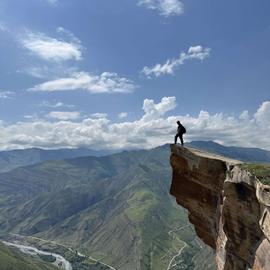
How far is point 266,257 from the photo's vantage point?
3378 centimetres

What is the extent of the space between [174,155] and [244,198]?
13834 mm

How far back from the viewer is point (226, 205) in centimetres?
3988

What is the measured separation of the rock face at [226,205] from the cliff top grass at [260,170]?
0.47 m

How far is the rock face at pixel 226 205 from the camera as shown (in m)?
35.4

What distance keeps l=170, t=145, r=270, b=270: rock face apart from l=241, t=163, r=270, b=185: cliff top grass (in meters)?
0.47

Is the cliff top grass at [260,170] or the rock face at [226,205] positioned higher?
the cliff top grass at [260,170]

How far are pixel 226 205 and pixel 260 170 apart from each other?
551cm

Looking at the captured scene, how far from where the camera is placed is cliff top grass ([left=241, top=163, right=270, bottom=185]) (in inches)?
1364

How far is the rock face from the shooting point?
3544 cm

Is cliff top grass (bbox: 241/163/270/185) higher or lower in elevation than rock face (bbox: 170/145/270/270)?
higher

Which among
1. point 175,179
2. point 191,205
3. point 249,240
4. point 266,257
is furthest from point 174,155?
point 266,257

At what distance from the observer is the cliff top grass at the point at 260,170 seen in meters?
34.6

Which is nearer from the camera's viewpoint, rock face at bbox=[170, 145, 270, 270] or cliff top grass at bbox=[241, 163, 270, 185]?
cliff top grass at bbox=[241, 163, 270, 185]

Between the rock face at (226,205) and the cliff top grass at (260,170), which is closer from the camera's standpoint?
the cliff top grass at (260,170)
